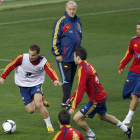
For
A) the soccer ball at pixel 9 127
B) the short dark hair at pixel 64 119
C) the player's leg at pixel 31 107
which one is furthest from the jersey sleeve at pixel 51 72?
the short dark hair at pixel 64 119

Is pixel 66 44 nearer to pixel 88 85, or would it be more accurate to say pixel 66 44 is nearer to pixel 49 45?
pixel 88 85

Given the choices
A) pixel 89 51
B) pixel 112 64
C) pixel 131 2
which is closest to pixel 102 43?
pixel 89 51

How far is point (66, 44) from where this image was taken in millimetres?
12227

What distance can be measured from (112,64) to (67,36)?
20.2ft

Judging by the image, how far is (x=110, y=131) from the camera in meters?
10.2

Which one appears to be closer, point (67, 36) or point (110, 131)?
point (110, 131)

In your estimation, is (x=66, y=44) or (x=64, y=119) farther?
(x=66, y=44)

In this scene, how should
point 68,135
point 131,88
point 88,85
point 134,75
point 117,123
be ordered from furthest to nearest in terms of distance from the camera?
1. point 131,88
2. point 134,75
3. point 117,123
4. point 88,85
5. point 68,135

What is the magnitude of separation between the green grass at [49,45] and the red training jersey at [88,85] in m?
0.97

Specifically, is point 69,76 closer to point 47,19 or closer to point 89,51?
point 89,51

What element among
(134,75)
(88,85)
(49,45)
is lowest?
(49,45)

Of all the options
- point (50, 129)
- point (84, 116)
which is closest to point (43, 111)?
point (50, 129)

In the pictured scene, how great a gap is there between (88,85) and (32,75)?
1709mm

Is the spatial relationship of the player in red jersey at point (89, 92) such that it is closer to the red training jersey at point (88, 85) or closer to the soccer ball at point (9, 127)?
the red training jersey at point (88, 85)
